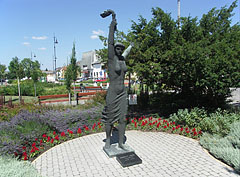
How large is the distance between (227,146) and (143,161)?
2.56 m

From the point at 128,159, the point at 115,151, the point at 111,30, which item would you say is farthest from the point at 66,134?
the point at 111,30

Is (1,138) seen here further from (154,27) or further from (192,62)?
(154,27)

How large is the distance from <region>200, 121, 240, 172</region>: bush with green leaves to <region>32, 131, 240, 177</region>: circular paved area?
0.18 metres

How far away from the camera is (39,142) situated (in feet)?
19.6

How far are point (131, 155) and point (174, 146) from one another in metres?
1.83

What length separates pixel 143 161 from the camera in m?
4.87

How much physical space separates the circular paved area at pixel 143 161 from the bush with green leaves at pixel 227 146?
181mm

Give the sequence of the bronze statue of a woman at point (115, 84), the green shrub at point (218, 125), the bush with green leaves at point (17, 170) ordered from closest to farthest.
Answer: the bush with green leaves at point (17, 170) < the bronze statue of a woman at point (115, 84) < the green shrub at point (218, 125)

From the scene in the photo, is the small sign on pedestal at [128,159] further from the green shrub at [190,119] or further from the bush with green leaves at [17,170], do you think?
the green shrub at [190,119]

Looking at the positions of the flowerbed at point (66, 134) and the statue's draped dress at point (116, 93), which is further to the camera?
the flowerbed at point (66, 134)

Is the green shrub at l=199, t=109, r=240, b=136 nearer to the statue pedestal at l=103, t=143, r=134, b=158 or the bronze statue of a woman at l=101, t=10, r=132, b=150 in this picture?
the statue pedestal at l=103, t=143, r=134, b=158

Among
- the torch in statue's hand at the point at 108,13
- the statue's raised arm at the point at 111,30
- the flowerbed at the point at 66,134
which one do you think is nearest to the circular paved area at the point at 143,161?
the flowerbed at the point at 66,134

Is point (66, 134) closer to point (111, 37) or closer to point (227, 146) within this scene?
point (111, 37)

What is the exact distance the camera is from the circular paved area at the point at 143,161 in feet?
14.2
